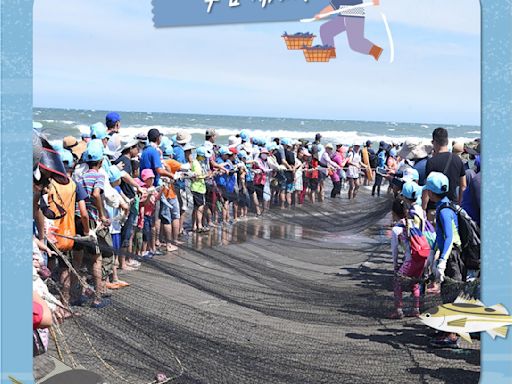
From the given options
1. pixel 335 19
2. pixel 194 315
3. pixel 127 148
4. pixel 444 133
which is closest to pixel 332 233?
pixel 444 133

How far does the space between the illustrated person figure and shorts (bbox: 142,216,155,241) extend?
2962mm

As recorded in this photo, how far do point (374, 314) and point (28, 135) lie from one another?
2.99 metres

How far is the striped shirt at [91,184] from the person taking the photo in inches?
258

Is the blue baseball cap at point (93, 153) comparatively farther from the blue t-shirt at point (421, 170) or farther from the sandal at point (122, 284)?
the blue t-shirt at point (421, 170)

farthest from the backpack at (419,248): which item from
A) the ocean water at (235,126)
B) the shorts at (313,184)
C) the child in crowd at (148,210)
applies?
the ocean water at (235,126)

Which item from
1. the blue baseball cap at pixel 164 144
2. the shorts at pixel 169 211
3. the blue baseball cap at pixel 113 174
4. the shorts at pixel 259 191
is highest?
the blue baseball cap at pixel 164 144

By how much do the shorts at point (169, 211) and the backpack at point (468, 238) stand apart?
365 centimetres

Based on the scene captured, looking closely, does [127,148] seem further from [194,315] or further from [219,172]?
[194,315]

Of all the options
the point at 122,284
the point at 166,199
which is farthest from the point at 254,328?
the point at 166,199

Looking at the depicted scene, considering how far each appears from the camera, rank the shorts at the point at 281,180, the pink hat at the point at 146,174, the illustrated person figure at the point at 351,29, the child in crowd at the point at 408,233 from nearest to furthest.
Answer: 1. the illustrated person figure at the point at 351,29
2. the child in crowd at the point at 408,233
3. the pink hat at the point at 146,174
4. the shorts at the point at 281,180

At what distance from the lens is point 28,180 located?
13.8ft

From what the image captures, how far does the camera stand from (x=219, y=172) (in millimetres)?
10656

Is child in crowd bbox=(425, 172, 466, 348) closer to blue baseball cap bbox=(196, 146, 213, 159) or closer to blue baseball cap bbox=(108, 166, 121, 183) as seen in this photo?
blue baseball cap bbox=(108, 166, 121, 183)

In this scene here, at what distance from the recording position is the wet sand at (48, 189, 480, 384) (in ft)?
15.9
